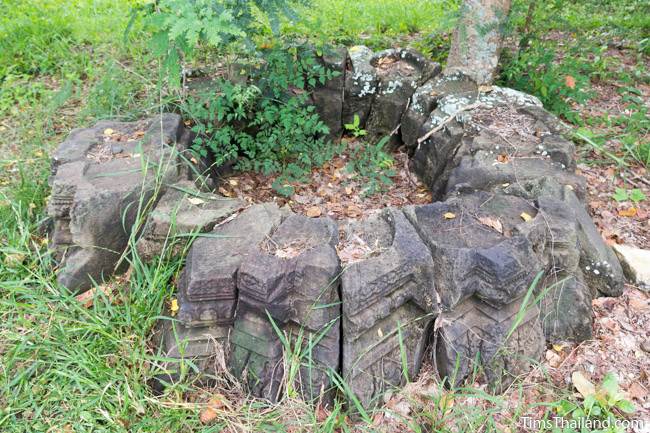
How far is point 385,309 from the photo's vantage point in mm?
2223

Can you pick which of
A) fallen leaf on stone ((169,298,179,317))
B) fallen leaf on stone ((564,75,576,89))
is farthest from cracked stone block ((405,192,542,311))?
fallen leaf on stone ((564,75,576,89))

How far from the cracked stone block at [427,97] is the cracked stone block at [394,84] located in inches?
4.3

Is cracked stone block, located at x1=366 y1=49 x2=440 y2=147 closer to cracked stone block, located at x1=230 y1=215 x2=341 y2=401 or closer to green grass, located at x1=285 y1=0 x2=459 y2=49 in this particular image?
green grass, located at x1=285 y1=0 x2=459 y2=49

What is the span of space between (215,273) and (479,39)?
331 centimetres

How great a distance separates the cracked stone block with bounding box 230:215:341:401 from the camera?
2.18 metres

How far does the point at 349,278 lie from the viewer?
2.17m

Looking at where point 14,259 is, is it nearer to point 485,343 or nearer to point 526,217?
point 485,343

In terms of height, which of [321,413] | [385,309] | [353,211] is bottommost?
[321,413]

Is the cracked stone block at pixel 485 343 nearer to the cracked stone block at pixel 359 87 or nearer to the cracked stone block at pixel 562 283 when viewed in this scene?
the cracked stone block at pixel 562 283

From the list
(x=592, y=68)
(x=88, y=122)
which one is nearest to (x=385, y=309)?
(x=88, y=122)

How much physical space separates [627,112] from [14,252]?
517 cm

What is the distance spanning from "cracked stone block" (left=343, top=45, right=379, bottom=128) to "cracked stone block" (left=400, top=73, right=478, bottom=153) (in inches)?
15.2

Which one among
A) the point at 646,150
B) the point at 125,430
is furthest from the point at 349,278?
the point at 646,150

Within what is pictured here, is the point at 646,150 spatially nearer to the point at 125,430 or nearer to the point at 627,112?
the point at 627,112
